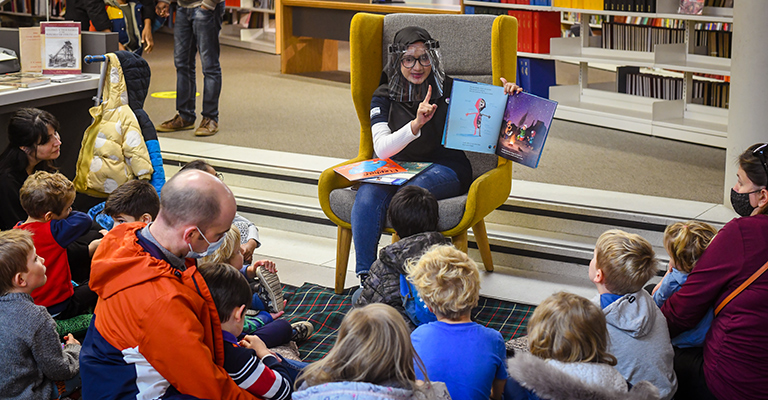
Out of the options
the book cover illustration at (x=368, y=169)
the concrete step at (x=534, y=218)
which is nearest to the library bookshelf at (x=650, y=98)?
the concrete step at (x=534, y=218)

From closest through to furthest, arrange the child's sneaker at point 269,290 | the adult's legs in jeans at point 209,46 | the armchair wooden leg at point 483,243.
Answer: the child's sneaker at point 269,290, the armchair wooden leg at point 483,243, the adult's legs in jeans at point 209,46

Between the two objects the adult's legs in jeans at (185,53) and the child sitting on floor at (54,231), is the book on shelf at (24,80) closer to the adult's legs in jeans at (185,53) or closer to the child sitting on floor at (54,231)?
the child sitting on floor at (54,231)

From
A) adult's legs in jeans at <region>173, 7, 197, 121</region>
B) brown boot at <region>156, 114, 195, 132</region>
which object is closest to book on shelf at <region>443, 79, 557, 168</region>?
adult's legs in jeans at <region>173, 7, 197, 121</region>

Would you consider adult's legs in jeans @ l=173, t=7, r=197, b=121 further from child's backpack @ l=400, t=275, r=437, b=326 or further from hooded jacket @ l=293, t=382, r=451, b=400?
hooded jacket @ l=293, t=382, r=451, b=400

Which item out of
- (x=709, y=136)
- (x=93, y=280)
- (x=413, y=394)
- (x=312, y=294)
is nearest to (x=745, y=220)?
(x=413, y=394)

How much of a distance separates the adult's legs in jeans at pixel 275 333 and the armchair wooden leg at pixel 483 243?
41.1 inches

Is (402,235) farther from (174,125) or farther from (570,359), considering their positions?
(174,125)

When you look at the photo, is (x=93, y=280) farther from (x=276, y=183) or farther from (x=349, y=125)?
(x=349, y=125)

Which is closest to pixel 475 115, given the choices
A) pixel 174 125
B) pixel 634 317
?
pixel 634 317

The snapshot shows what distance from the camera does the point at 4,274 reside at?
2.02 meters

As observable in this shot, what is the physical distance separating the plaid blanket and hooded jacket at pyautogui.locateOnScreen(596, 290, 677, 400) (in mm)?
875

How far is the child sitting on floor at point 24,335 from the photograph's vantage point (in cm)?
198

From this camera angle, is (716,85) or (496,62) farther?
(716,85)

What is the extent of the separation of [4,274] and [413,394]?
48.3 inches
